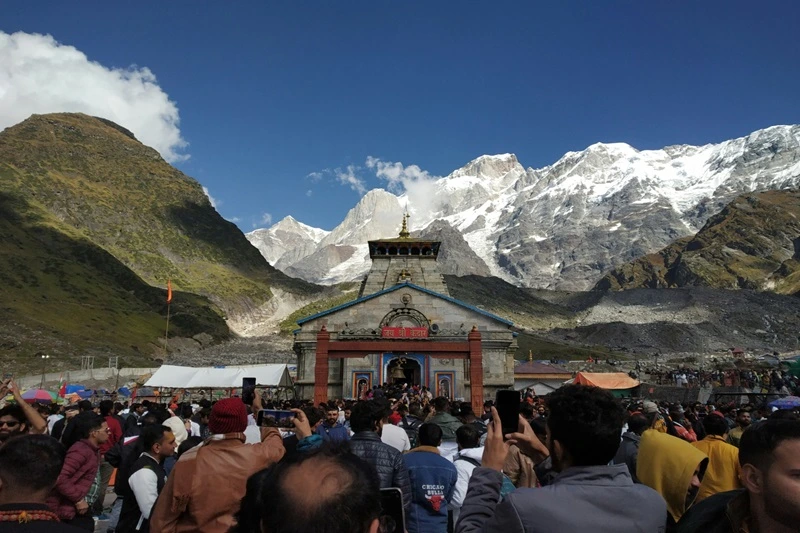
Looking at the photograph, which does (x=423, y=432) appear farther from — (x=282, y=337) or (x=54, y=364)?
(x=282, y=337)

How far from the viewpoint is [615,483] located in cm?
292

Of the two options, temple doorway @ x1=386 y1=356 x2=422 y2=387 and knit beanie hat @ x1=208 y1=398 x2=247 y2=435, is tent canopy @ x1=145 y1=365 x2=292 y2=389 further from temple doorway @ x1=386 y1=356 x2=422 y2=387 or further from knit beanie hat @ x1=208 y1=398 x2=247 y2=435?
knit beanie hat @ x1=208 y1=398 x2=247 y2=435

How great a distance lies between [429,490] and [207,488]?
2382 mm

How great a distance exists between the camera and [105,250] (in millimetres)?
97188

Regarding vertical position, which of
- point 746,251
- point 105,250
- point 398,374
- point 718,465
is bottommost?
point 718,465

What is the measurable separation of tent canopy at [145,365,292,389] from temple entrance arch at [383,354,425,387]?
5075 mm

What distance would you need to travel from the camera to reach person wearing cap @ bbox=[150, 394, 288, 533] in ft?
13.1

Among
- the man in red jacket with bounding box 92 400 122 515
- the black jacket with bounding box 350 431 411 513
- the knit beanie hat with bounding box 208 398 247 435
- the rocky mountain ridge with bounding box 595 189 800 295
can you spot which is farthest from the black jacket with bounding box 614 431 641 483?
the rocky mountain ridge with bounding box 595 189 800 295

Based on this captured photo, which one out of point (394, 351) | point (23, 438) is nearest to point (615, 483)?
point (23, 438)

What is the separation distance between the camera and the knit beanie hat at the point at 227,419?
14.0ft

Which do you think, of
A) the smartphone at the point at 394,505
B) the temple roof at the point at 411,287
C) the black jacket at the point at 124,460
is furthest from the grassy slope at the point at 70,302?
the smartphone at the point at 394,505

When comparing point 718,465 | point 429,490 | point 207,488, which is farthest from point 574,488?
point 718,465

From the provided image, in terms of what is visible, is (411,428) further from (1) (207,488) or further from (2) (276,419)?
(1) (207,488)

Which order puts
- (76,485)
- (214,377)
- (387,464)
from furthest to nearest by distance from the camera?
1. (214,377)
2. (76,485)
3. (387,464)
